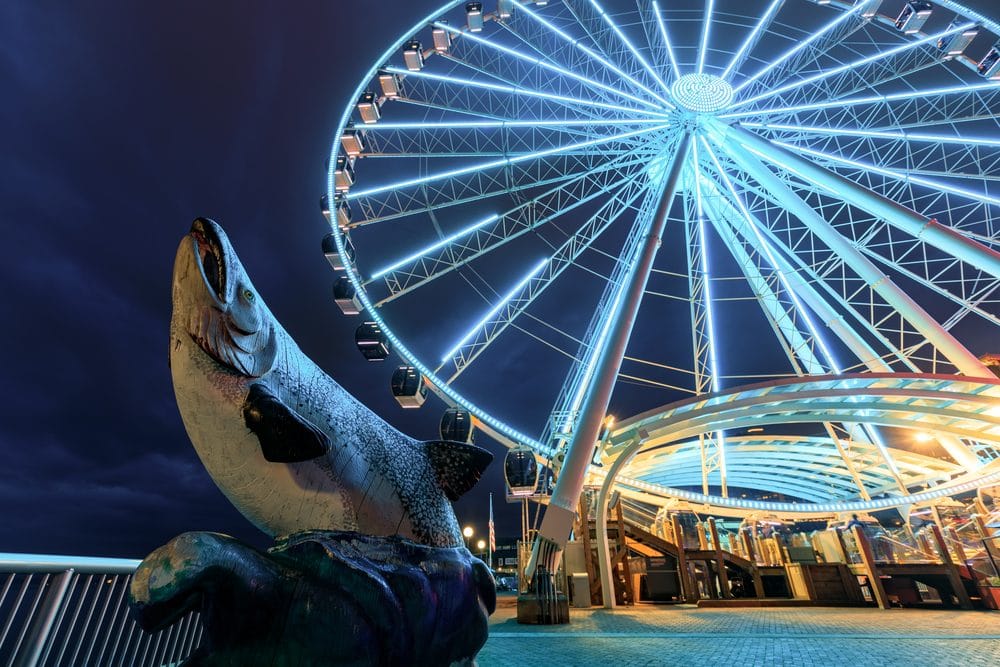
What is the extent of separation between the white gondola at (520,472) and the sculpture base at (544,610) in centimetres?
387

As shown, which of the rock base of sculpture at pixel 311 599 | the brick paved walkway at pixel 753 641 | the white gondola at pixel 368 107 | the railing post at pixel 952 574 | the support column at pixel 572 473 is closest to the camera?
the rock base of sculpture at pixel 311 599

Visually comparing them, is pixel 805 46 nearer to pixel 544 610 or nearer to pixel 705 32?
pixel 705 32

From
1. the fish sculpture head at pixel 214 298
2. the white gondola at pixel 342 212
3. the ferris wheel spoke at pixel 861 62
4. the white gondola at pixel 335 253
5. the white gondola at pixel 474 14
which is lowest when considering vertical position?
the fish sculpture head at pixel 214 298

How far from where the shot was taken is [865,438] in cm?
1942

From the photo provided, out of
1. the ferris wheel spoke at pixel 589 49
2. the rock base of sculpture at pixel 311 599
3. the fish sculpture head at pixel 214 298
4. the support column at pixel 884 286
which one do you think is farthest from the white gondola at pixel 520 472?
the ferris wheel spoke at pixel 589 49

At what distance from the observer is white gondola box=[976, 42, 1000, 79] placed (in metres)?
11.9

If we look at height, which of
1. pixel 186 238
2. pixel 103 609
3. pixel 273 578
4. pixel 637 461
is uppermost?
pixel 637 461

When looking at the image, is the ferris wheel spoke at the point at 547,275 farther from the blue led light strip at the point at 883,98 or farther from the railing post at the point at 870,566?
the railing post at the point at 870,566

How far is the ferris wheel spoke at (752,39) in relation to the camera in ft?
46.8

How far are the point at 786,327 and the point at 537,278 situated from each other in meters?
8.39

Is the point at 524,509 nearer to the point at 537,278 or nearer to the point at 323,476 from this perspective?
the point at 537,278

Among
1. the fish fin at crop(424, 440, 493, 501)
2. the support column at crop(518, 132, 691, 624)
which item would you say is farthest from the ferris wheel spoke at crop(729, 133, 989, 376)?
the fish fin at crop(424, 440, 493, 501)

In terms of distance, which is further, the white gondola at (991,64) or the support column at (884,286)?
the white gondola at (991,64)

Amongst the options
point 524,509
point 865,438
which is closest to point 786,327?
point 865,438
